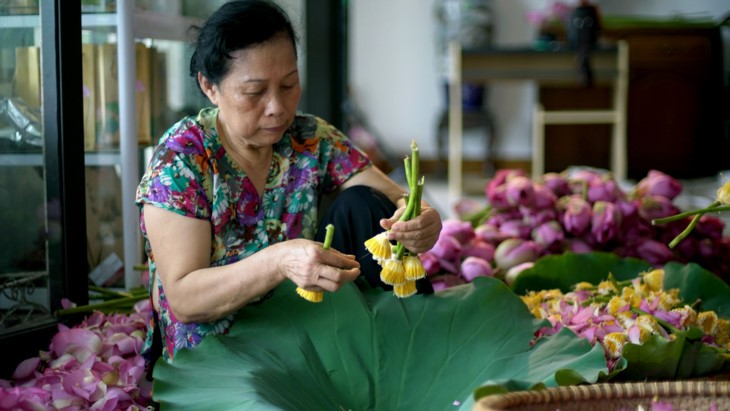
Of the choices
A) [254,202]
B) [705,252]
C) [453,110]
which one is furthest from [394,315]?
[453,110]

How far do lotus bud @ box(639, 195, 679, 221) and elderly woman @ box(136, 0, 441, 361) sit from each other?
2.75 feet

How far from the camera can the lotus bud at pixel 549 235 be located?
2.17 m

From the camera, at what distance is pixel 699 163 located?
6.56m

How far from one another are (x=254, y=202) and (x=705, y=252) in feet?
3.97

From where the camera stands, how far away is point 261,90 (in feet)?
4.75

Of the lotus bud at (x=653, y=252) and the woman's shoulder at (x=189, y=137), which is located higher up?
the woman's shoulder at (x=189, y=137)

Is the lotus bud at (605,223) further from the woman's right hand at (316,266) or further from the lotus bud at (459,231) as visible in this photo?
the woman's right hand at (316,266)

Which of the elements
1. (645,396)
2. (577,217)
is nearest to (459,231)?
(577,217)

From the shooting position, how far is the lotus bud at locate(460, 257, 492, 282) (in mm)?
2018

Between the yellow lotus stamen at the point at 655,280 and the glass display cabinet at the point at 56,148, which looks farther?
the yellow lotus stamen at the point at 655,280

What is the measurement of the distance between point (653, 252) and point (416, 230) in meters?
1.04

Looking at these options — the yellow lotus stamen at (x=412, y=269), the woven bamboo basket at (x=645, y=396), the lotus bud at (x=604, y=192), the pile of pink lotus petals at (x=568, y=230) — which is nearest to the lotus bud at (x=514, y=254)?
the pile of pink lotus petals at (x=568, y=230)

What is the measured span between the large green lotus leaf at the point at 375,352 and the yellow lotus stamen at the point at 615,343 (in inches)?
2.7

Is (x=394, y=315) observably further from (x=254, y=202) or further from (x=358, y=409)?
(x=254, y=202)
